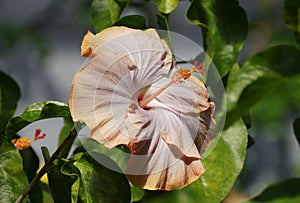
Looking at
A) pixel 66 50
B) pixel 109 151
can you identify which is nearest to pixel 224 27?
pixel 109 151

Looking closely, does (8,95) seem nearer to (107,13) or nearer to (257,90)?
(107,13)

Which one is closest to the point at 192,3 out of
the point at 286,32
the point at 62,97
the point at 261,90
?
the point at 261,90

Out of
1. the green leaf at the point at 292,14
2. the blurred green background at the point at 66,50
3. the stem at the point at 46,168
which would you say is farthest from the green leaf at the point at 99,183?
the blurred green background at the point at 66,50

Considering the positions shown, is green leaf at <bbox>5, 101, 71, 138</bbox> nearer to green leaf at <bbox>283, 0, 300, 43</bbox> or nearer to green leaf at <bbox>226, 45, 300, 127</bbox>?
green leaf at <bbox>226, 45, 300, 127</bbox>

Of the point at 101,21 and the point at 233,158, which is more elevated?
the point at 101,21

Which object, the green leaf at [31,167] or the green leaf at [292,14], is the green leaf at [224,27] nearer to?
the green leaf at [292,14]

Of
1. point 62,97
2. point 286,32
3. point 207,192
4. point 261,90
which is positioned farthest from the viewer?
point 62,97

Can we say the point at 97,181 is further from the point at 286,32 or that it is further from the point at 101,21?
the point at 286,32
